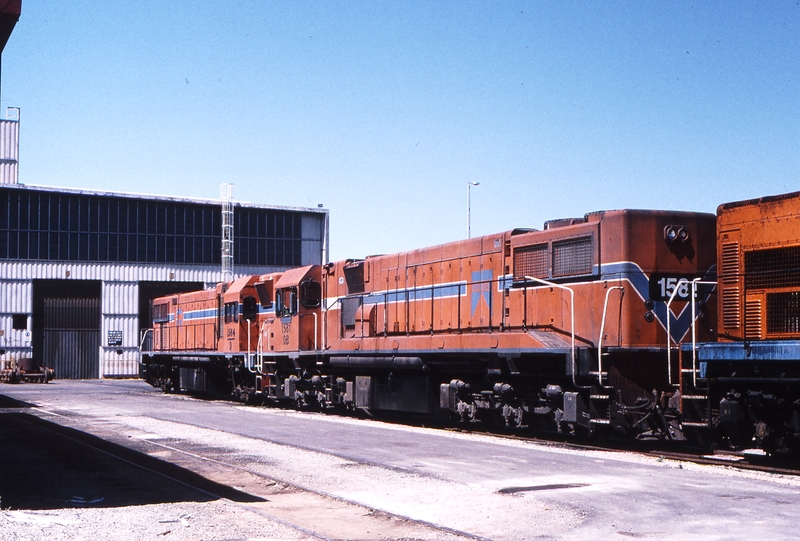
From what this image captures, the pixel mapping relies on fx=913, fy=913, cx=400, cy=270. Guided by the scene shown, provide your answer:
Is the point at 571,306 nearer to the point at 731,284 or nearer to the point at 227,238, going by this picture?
the point at 731,284

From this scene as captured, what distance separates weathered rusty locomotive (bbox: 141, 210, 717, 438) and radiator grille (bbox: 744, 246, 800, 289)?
3.58 ft

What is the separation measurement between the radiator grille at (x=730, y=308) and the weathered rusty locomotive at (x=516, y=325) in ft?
1.60

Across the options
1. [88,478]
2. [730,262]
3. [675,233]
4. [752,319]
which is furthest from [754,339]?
[88,478]

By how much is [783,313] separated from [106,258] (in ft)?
148

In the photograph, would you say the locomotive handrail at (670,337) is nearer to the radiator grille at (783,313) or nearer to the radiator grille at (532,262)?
the radiator grille at (783,313)

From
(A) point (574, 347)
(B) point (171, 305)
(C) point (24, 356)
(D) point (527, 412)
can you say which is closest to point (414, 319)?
(D) point (527, 412)

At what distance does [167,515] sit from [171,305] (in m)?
28.7

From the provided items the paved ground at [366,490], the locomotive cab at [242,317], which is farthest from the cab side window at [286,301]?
the paved ground at [366,490]

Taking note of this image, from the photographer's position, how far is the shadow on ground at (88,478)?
966 centimetres

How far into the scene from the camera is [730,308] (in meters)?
12.6

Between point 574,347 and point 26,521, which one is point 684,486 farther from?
point 26,521

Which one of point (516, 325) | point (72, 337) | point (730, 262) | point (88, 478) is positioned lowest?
point (88, 478)

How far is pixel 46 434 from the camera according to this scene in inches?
669

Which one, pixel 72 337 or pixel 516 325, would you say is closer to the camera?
pixel 516 325
